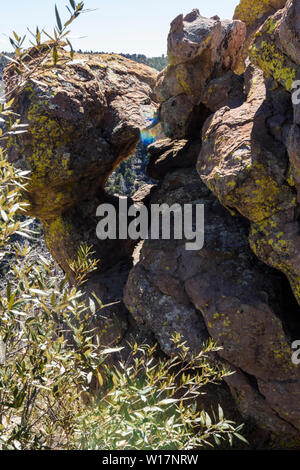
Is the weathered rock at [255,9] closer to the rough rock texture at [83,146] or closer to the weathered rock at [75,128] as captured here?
the rough rock texture at [83,146]

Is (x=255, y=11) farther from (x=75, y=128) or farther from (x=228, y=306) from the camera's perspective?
(x=228, y=306)

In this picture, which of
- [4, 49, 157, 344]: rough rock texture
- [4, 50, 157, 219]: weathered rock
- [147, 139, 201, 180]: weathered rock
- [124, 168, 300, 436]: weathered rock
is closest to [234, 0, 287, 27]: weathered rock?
[4, 49, 157, 344]: rough rock texture

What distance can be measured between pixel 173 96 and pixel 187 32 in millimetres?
1456

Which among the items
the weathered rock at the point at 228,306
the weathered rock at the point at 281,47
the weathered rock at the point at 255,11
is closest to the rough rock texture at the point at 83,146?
the weathered rock at the point at 228,306

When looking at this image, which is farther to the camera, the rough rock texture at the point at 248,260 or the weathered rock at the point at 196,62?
the weathered rock at the point at 196,62

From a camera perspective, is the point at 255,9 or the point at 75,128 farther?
the point at 255,9

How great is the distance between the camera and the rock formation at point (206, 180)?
624 centimetres

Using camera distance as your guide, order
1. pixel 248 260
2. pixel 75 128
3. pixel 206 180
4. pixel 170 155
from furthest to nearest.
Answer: pixel 170 155 → pixel 75 128 → pixel 248 260 → pixel 206 180

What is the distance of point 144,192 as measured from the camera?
11.7m

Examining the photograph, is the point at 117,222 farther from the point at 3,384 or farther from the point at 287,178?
the point at 3,384

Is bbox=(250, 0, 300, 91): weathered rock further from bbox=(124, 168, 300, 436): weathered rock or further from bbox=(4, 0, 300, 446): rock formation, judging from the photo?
bbox=(124, 168, 300, 436): weathered rock

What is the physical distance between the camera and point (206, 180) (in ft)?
22.9

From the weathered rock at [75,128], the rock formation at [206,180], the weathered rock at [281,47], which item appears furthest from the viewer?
the weathered rock at [75,128]

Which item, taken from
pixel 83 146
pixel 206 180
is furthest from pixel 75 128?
pixel 206 180
